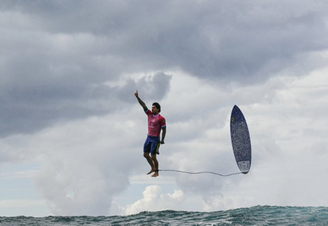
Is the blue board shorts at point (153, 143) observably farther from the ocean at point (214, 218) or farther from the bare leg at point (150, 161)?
the ocean at point (214, 218)

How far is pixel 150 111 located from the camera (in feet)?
64.5

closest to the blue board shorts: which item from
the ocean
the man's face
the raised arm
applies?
the man's face

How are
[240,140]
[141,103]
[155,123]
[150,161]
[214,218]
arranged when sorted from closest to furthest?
[214,218] < [141,103] < [155,123] < [150,161] < [240,140]

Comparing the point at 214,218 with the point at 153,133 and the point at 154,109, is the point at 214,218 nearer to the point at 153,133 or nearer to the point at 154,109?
the point at 153,133

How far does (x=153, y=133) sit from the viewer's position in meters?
20.0

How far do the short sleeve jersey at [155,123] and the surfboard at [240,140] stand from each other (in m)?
5.05

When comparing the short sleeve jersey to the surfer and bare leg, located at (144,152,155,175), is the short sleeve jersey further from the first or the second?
bare leg, located at (144,152,155,175)

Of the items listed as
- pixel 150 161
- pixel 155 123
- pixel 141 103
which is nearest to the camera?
pixel 141 103

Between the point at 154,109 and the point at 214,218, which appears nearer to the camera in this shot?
the point at 214,218

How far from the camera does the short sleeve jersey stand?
19.7 meters

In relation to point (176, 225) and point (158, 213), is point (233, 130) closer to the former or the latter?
point (158, 213)

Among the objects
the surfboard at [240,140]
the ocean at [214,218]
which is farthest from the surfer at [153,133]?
the surfboard at [240,140]

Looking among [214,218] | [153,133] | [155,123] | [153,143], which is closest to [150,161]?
[153,143]

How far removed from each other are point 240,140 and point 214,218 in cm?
584
